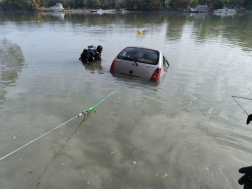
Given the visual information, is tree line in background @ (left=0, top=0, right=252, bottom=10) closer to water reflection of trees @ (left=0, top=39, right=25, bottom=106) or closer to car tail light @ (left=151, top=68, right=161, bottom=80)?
water reflection of trees @ (left=0, top=39, right=25, bottom=106)

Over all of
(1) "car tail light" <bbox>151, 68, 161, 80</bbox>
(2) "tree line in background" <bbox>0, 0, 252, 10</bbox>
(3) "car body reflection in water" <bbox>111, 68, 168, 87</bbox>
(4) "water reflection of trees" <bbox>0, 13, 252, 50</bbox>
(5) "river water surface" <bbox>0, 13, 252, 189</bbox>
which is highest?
(2) "tree line in background" <bbox>0, 0, 252, 10</bbox>

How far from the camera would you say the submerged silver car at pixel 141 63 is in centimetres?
716

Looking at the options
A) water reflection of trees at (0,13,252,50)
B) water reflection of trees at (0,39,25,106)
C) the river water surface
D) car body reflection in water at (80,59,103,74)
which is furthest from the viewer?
water reflection of trees at (0,13,252,50)

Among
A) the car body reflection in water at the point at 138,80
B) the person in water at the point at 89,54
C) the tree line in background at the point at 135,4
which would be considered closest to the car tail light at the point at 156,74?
the car body reflection in water at the point at 138,80

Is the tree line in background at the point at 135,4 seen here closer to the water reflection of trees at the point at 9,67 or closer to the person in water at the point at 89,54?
the water reflection of trees at the point at 9,67

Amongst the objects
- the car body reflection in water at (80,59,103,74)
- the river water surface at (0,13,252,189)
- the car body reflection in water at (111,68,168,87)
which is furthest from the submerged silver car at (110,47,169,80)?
the car body reflection in water at (80,59,103,74)

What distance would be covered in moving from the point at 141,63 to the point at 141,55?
18.5 inches

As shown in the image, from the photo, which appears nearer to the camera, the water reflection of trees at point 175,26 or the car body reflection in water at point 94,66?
the car body reflection in water at point 94,66

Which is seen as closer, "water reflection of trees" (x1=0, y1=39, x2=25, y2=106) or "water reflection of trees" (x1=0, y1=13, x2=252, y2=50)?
"water reflection of trees" (x1=0, y1=39, x2=25, y2=106)

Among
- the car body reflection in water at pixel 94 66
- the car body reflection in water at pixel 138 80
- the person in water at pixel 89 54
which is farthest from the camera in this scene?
the person in water at pixel 89 54

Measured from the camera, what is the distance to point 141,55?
7.44m

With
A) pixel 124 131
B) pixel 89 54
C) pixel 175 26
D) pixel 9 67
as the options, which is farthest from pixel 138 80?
pixel 175 26

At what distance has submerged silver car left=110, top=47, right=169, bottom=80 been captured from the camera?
7.16m

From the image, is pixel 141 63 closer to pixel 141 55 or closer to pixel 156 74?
pixel 141 55
